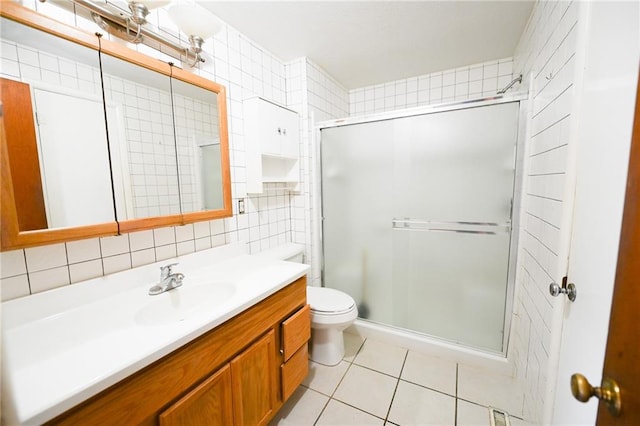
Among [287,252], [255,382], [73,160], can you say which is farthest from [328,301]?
[73,160]

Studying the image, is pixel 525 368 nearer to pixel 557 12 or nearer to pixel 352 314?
pixel 352 314

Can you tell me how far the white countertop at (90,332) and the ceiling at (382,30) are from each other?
4.91 ft

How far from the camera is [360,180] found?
2.00 m

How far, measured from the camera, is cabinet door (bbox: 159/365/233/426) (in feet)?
2.52

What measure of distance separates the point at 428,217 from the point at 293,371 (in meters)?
1.31

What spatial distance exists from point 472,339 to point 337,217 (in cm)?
131

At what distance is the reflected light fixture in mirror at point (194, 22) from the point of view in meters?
1.10

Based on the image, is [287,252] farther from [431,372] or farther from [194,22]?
[194,22]

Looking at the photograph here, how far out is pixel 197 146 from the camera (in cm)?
133

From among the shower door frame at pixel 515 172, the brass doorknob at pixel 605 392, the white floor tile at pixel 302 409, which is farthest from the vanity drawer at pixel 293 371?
the brass doorknob at pixel 605 392

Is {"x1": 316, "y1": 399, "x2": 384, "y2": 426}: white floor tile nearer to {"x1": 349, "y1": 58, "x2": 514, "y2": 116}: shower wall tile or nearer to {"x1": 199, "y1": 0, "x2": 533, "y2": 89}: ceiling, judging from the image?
{"x1": 199, "y1": 0, "x2": 533, "y2": 89}: ceiling

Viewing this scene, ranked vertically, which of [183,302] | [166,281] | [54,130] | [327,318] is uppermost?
[54,130]

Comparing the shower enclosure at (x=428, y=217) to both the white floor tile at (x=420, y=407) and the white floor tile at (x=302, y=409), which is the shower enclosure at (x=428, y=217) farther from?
the white floor tile at (x=302, y=409)

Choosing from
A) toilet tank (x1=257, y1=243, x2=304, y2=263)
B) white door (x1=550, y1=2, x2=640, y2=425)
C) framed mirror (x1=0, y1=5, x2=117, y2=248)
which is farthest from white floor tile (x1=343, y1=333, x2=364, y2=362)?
framed mirror (x1=0, y1=5, x2=117, y2=248)
